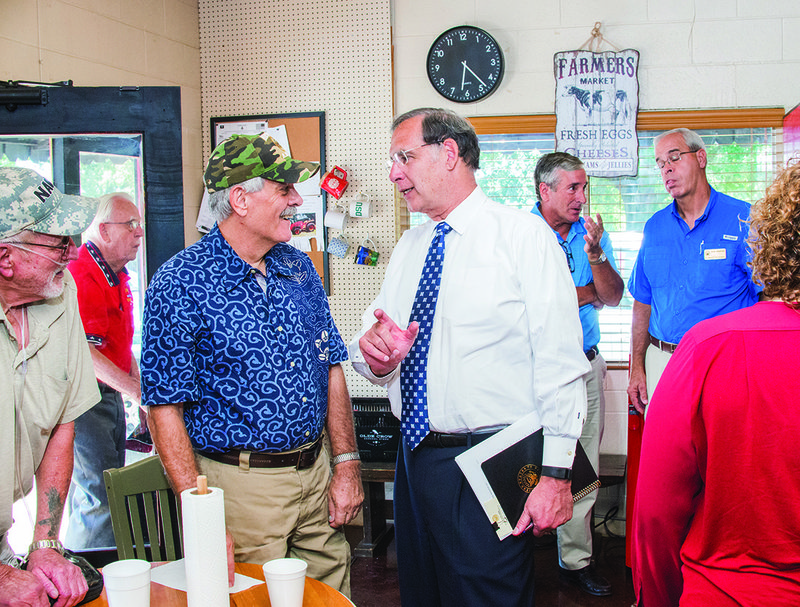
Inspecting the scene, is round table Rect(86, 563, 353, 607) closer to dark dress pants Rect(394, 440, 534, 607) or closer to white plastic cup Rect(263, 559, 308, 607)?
white plastic cup Rect(263, 559, 308, 607)

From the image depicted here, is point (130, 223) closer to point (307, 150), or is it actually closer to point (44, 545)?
point (307, 150)

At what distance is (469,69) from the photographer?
3611 millimetres

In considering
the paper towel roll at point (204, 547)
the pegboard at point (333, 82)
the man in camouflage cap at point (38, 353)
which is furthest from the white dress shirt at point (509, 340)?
the pegboard at point (333, 82)

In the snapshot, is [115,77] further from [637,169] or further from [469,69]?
[637,169]

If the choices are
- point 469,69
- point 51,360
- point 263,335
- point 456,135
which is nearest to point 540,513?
point 263,335

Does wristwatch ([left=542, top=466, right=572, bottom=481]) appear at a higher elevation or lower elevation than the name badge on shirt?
lower

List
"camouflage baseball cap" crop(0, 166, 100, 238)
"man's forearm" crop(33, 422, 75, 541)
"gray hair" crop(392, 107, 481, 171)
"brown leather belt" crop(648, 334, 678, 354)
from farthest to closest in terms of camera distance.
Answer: "brown leather belt" crop(648, 334, 678, 354)
"gray hair" crop(392, 107, 481, 171)
"man's forearm" crop(33, 422, 75, 541)
"camouflage baseball cap" crop(0, 166, 100, 238)

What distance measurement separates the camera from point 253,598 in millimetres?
1304

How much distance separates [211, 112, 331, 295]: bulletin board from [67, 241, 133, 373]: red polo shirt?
1.05m

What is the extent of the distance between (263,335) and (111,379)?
1.49 meters

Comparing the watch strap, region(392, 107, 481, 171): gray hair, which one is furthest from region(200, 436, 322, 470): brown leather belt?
region(392, 107, 481, 171): gray hair

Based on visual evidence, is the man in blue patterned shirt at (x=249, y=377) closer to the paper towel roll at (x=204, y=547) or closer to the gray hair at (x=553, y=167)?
the paper towel roll at (x=204, y=547)

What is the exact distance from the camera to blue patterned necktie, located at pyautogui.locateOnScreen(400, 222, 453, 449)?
1745 millimetres

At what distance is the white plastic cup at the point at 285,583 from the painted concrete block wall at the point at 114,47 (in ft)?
7.90
